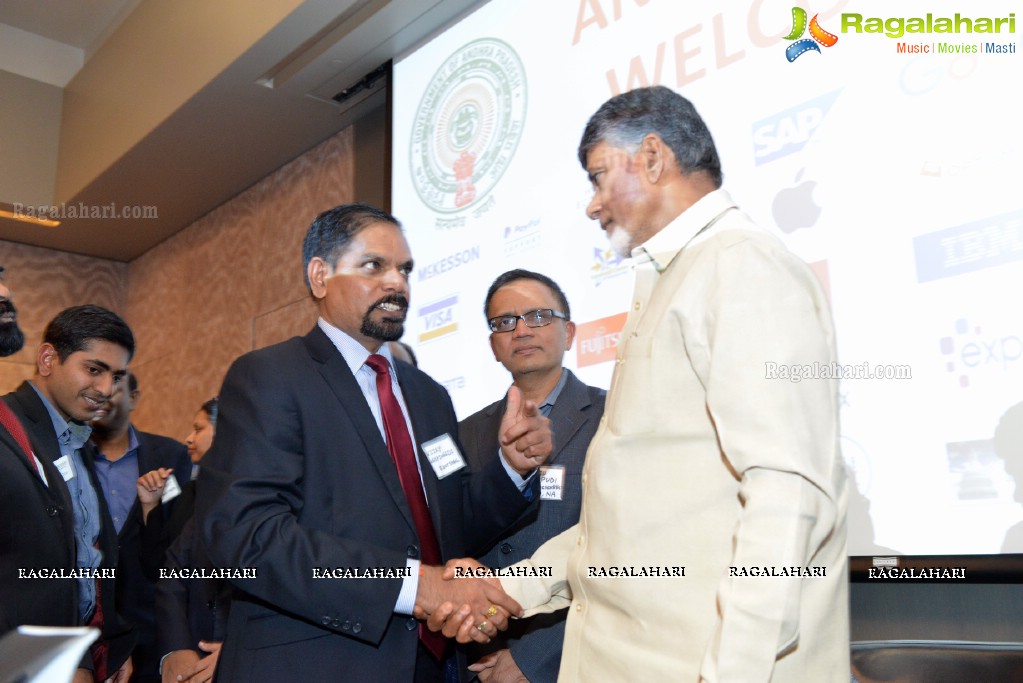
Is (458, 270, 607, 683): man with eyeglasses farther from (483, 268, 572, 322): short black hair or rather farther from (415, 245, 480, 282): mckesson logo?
(415, 245, 480, 282): mckesson logo

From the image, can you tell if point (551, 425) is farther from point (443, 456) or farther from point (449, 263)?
point (449, 263)

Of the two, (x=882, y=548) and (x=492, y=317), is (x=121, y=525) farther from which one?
(x=882, y=548)

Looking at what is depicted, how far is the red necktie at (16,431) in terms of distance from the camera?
89.8 inches

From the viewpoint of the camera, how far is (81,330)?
10.6ft

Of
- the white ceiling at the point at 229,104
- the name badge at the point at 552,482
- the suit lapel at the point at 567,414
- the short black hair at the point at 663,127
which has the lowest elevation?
the name badge at the point at 552,482

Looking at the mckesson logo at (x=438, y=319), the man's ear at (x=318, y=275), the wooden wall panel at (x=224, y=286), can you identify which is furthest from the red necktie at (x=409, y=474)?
the wooden wall panel at (x=224, y=286)

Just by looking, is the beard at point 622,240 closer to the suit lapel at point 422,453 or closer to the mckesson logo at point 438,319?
the suit lapel at point 422,453

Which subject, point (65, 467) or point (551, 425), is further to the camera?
point (65, 467)

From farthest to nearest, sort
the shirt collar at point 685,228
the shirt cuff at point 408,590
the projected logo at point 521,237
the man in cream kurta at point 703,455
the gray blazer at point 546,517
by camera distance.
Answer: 1. the projected logo at point 521,237
2. the gray blazer at point 546,517
3. the shirt cuff at point 408,590
4. the shirt collar at point 685,228
5. the man in cream kurta at point 703,455

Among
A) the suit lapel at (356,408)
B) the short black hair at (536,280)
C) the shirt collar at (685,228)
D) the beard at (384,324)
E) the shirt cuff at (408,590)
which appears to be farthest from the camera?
the short black hair at (536,280)

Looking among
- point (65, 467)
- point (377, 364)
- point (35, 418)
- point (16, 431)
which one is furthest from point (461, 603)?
point (35, 418)

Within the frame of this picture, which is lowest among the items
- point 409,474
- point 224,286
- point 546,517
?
point 546,517

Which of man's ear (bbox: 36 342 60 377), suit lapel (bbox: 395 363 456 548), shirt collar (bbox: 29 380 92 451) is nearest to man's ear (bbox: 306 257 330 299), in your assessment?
suit lapel (bbox: 395 363 456 548)

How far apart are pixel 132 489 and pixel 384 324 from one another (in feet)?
7.47
